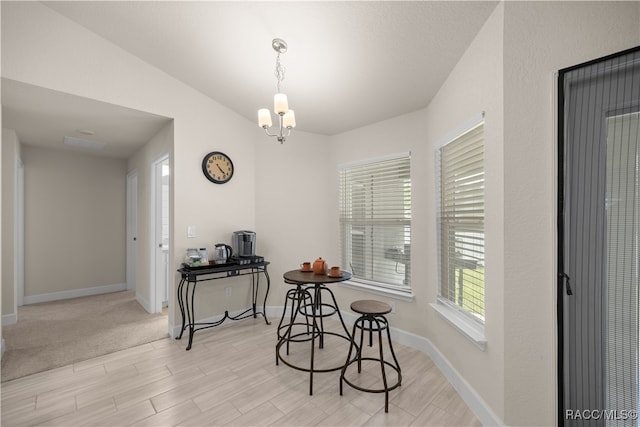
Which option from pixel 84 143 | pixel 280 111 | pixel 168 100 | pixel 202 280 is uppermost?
pixel 168 100

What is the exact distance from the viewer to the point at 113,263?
5.12m

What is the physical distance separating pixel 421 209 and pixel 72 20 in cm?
348

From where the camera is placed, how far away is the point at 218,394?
2135mm

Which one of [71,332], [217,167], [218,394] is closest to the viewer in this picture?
[218,394]

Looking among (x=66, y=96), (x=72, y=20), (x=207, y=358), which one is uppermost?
(x=72, y=20)

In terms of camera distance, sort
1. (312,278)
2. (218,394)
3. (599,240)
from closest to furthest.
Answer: (599,240), (218,394), (312,278)

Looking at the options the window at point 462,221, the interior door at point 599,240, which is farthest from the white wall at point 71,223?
the interior door at point 599,240


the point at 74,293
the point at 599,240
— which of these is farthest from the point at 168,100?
the point at 74,293

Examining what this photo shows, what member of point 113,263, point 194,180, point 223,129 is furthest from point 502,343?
point 113,263

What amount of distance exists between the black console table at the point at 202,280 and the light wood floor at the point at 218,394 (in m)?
0.36

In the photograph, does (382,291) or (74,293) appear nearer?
(382,291)

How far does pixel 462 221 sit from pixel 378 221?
118 centimetres

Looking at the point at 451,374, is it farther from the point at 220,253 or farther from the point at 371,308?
the point at 220,253

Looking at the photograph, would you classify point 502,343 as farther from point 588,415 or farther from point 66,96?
point 66,96
